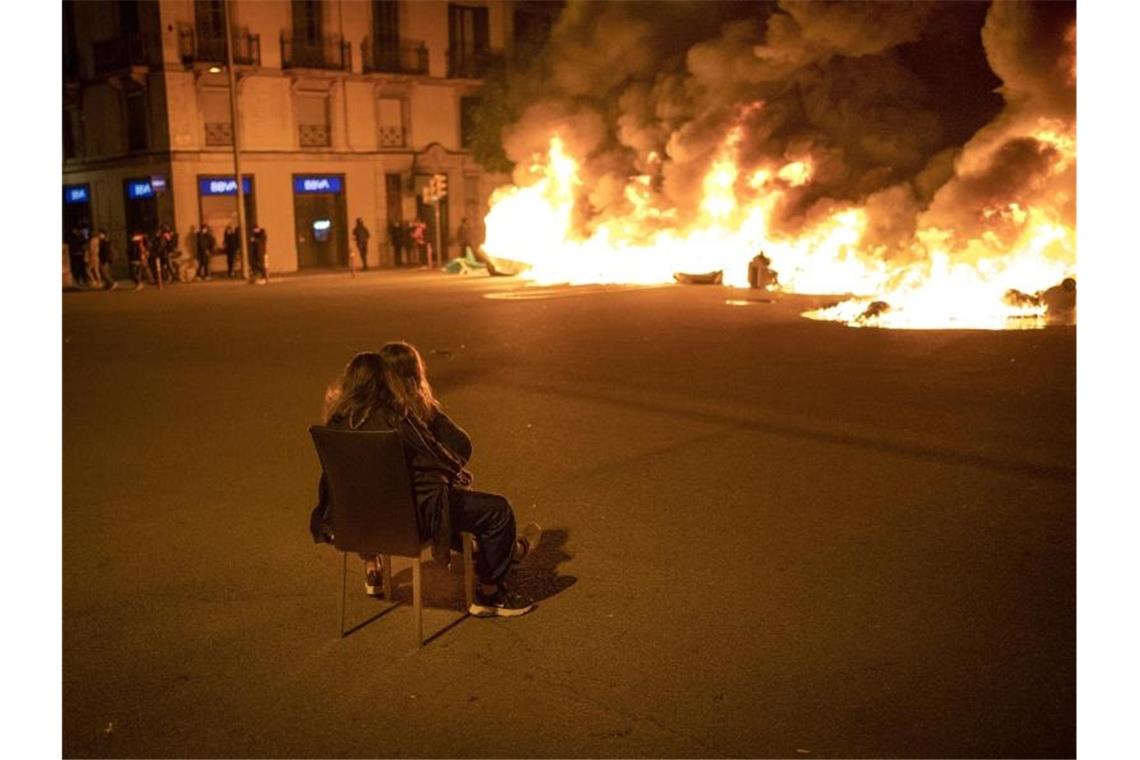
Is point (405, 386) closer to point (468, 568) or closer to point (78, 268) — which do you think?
point (468, 568)

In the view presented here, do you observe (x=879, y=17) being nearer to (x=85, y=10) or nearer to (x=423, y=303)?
Result: (x=423, y=303)

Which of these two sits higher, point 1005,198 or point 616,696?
point 1005,198

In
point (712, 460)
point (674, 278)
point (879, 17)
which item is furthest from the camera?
point (674, 278)

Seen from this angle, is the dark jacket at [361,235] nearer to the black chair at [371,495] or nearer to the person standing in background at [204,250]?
the person standing in background at [204,250]

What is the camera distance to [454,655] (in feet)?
14.7

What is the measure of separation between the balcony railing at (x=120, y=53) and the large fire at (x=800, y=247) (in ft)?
40.9

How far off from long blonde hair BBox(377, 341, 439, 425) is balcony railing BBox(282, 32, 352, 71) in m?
34.6

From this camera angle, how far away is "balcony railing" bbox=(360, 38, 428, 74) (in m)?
38.6

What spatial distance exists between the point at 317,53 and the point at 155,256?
445 inches

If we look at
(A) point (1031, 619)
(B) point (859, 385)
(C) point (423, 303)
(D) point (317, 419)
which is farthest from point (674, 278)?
(A) point (1031, 619)

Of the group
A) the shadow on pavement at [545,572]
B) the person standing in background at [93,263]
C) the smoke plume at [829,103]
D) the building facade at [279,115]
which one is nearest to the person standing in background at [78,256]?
the person standing in background at [93,263]

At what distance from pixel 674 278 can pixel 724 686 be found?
76.0 ft

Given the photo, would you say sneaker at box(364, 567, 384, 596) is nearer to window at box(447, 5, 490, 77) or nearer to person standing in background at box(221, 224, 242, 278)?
person standing in background at box(221, 224, 242, 278)

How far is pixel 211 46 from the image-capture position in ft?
113
